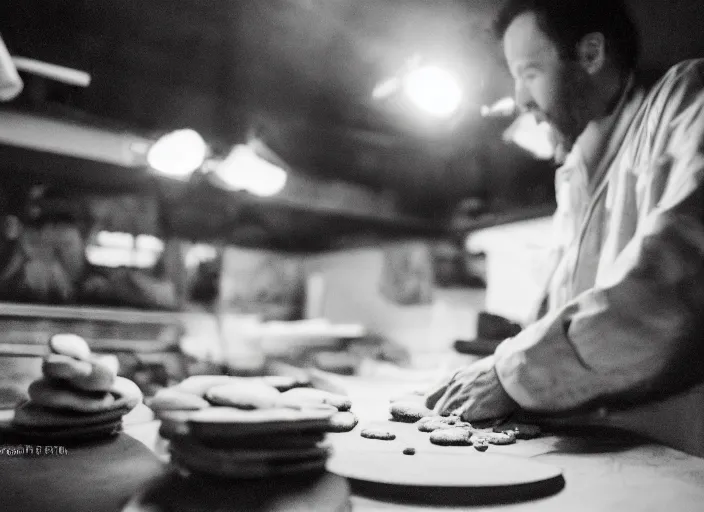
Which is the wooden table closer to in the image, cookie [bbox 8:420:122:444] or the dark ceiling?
cookie [bbox 8:420:122:444]

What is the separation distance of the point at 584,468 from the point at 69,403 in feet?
5.05

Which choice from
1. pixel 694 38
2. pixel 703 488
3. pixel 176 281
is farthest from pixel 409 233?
pixel 703 488

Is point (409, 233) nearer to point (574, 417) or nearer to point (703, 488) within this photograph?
point (574, 417)

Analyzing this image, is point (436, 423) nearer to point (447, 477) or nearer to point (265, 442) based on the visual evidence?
point (447, 477)

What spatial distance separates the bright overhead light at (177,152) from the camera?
4.53m

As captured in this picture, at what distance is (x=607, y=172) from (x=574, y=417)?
1.00 meters

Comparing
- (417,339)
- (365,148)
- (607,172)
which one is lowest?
(417,339)

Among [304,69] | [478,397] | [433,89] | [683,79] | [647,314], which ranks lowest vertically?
[478,397]

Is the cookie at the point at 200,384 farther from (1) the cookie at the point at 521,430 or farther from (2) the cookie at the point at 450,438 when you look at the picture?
(1) the cookie at the point at 521,430

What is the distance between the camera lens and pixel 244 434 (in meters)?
1.15

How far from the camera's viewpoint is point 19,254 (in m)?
5.16

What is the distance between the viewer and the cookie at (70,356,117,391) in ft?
5.38

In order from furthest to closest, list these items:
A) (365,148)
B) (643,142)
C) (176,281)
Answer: (176,281) → (365,148) → (643,142)

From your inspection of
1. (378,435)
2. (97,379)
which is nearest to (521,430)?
(378,435)
